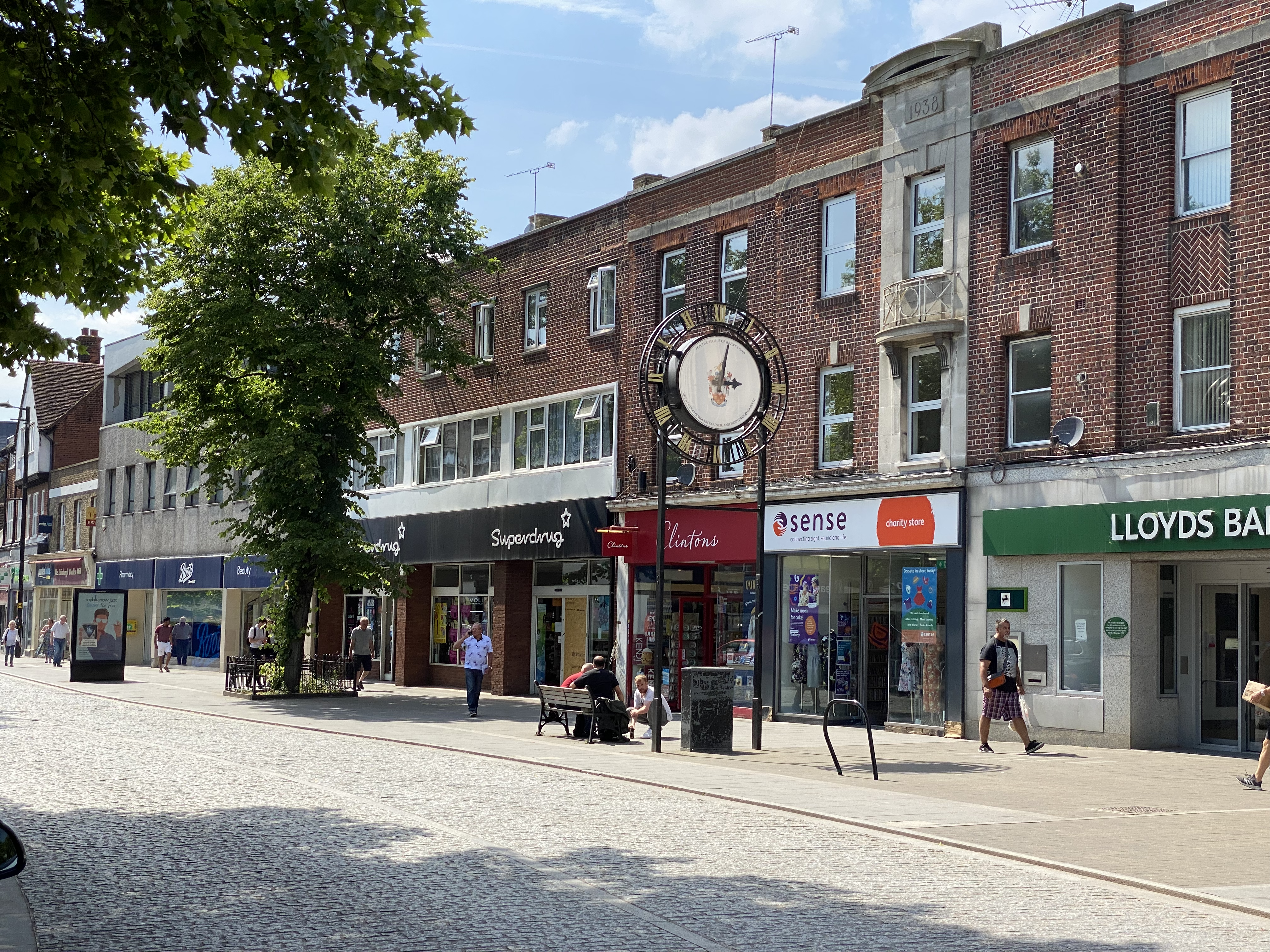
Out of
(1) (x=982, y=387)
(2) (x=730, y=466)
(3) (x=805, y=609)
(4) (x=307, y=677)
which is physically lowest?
(4) (x=307, y=677)

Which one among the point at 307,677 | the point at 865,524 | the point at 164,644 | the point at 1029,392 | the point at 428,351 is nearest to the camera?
the point at 1029,392

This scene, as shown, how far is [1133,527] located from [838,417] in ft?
21.5

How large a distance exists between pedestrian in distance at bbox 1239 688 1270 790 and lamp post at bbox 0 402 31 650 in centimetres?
5299

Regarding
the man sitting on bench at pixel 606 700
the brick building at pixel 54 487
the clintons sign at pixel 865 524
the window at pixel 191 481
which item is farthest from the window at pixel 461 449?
the brick building at pixel 54 487

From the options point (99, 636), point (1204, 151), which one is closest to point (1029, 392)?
point (1204, 151)

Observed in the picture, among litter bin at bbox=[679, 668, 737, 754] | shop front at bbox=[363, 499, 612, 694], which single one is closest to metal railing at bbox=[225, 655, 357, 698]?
shop front at bbox=[363, 499, 612, 694]

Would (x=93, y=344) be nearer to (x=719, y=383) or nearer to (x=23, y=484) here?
(x=23, y=484)

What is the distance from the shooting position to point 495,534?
33.9 meters

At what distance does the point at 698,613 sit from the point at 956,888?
65.0ft

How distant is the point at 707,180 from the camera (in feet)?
94.1

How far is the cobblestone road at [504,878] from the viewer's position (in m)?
7.86

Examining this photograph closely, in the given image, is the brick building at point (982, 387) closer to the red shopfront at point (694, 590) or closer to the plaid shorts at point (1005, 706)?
the red shopfront at point (694, 590)

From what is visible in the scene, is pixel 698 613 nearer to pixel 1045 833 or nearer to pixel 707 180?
pixel 707 180

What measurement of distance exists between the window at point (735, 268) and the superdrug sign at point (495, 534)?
17.7 feet
